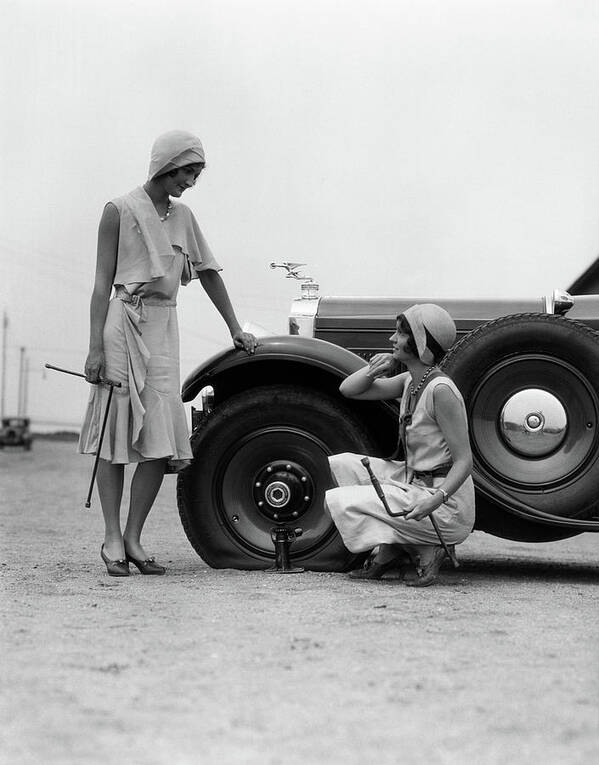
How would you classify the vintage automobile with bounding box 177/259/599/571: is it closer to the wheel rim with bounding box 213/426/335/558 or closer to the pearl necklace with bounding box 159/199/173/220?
the wheel rim with bounding box 213/426/335/558

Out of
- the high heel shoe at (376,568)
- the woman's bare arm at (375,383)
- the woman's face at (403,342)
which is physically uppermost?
the woman's face at (403,342)

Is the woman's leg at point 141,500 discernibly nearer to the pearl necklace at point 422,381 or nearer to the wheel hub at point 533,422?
the pearl necklace at point 422,381

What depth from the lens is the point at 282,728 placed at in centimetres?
302

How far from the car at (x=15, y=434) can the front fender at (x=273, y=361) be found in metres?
38.6

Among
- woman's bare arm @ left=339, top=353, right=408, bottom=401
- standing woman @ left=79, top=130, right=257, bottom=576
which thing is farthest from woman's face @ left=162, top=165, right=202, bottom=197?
woman's bare arm @ left=339, top=353, right=408, bottom=401

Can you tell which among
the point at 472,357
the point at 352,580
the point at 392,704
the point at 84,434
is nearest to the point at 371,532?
the point at 352,580

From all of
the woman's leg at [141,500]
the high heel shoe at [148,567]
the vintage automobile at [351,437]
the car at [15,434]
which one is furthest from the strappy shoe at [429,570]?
the car at [15,434]

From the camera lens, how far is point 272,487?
609cm

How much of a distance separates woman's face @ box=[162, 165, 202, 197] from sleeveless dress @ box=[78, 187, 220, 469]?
13 cm

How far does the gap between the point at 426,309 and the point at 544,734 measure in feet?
9.72

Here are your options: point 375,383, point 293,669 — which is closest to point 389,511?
point 375,383

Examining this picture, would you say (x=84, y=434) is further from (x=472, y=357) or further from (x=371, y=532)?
(x=472, y=357)

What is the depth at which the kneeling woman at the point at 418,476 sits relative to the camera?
554 cm

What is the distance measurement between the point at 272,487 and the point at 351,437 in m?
0.45
